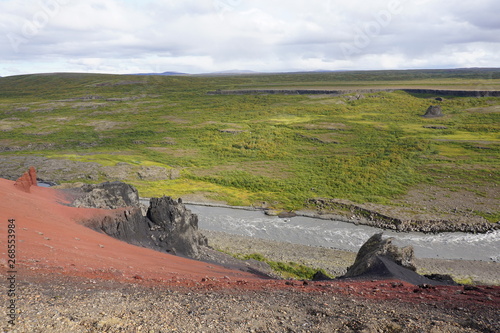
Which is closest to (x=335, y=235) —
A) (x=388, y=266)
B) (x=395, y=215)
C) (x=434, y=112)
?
(x=395, y=215)

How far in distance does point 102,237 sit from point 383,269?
2006 centimetres

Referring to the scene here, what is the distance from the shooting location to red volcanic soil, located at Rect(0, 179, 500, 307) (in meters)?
17.3

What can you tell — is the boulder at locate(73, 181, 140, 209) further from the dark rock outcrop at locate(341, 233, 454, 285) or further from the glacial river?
the dark rock outcrop at locate(341, 233, 454, 285)

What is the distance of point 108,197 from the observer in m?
35.2

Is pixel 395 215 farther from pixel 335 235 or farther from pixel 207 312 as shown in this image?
pixel 207 312

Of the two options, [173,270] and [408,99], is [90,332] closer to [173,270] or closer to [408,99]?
[173,270]

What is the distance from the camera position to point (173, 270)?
72.8ft

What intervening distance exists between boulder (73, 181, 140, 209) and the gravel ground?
1817 centimetres

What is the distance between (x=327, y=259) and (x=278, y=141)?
57.8 meters

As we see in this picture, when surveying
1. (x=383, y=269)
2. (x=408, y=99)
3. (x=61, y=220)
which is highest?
(x=408, y=99)

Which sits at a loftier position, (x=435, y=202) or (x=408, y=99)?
(x=408, y=99)

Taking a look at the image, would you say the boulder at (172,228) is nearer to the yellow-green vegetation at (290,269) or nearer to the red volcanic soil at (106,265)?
the red volcanic soil at (106,265)

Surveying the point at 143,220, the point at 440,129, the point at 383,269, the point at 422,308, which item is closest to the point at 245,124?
the point at 440,129

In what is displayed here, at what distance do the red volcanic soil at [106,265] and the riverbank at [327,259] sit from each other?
1425 cm
